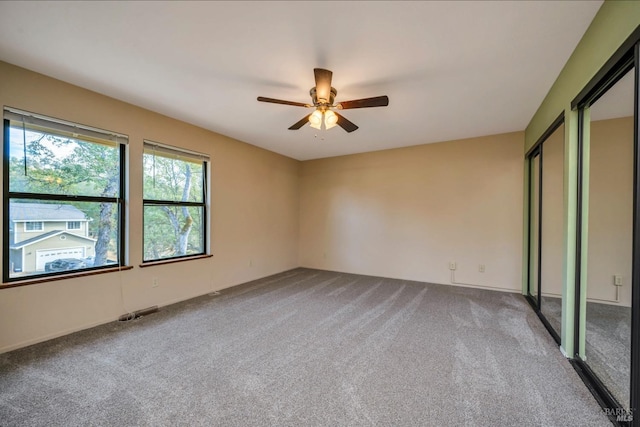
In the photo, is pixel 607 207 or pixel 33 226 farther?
pixel 33 226

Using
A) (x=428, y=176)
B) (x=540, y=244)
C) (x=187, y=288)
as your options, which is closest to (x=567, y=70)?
(x=540, y=244)

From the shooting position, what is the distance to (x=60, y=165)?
2574 mm

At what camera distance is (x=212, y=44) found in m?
1.95

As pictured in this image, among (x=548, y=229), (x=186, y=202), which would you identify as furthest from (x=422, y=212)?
(x=186, y=202)

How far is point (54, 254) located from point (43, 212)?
0.44 metres

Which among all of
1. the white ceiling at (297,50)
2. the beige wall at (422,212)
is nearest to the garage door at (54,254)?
the white ceiling at (297,50)

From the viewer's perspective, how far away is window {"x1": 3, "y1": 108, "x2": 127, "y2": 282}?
7.54 feet

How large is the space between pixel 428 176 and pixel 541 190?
1.69 m

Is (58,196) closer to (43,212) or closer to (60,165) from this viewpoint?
(43,212)

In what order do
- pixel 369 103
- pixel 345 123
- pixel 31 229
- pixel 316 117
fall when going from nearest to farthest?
pixel 369 103, pixel 31 229, pixel 316 117, pixel 345 123

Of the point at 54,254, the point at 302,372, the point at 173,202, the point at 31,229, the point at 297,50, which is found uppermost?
the point at 297,50

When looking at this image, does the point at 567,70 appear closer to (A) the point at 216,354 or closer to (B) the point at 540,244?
(B) the point at 540,244

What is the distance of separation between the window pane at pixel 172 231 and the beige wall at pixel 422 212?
2615mm

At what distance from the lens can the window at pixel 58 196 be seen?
2.30 m
